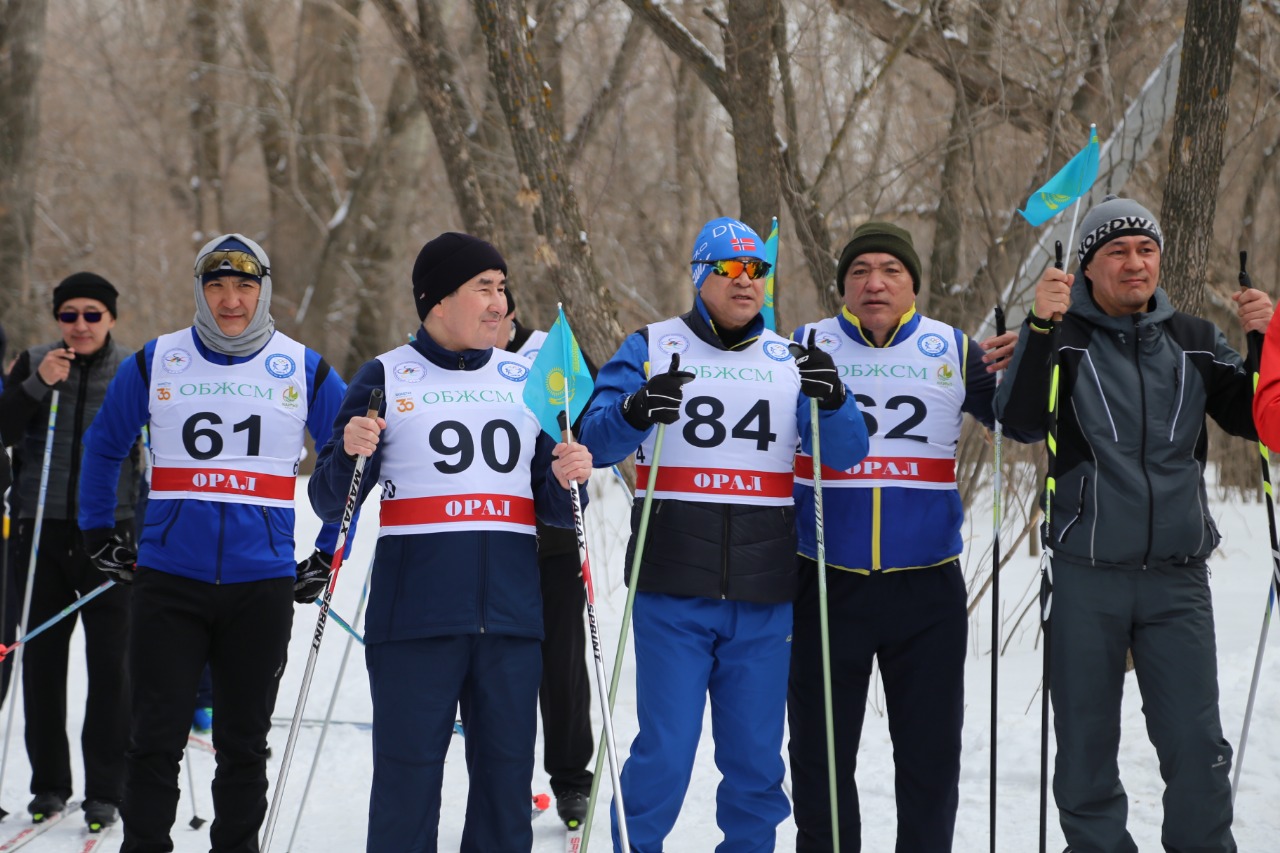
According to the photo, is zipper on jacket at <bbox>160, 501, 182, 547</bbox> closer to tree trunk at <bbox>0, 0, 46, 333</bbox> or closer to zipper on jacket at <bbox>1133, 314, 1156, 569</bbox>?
zipper on jacket at <bbox>1133, 314, 1156, 569</bbox>

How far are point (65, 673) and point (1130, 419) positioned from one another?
4.13 meters

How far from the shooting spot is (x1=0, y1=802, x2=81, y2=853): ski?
475 cm

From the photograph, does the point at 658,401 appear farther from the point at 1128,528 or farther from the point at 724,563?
the point at 1128,528

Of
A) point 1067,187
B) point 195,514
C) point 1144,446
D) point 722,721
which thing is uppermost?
point 1067,187

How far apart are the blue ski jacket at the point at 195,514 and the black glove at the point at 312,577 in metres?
0.04

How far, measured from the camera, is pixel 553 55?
11.3m

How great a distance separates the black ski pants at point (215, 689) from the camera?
3.95m

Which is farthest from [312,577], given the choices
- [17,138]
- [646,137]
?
[646,137]

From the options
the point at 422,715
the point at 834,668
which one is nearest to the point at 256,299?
the point at 422,715

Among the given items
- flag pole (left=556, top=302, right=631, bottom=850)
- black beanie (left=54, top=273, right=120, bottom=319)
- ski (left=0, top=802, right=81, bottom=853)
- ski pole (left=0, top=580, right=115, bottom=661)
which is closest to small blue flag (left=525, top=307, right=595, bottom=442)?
flag pole (left=556, top=302, right=631, bottom=850)

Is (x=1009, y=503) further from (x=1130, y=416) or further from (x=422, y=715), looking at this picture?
(x=422, y=715)

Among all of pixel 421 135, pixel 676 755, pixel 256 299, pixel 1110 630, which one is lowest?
pixel 676 755

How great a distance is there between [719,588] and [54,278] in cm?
2213

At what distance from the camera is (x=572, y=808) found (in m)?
→ 4.91
